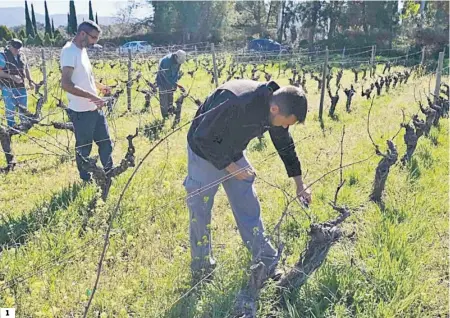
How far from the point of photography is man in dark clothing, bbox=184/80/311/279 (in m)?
2.33

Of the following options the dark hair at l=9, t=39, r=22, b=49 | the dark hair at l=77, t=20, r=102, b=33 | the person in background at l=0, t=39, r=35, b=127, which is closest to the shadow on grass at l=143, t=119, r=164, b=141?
the person in background at l=0, t=39, r=35, b=127

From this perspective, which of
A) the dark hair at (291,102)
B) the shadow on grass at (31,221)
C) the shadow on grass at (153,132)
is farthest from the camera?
the shadow on grass at (153,132)

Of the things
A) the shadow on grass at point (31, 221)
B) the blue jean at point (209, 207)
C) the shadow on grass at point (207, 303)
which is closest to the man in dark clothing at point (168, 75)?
the shadow on grass at point (31, 221)

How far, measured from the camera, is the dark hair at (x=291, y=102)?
7.44ft

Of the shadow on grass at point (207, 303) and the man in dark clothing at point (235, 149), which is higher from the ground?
the man in dark clothing at point (235, 149)

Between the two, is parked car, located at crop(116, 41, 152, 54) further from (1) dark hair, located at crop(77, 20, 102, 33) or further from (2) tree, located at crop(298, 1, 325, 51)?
(2) tree, located at crop(298, 1, 325, 51)

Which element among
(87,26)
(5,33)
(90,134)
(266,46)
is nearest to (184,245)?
(90,134)

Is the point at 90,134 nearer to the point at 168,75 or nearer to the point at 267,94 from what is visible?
the point at 267,94

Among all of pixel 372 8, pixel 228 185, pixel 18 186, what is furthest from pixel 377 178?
pixel 372 8

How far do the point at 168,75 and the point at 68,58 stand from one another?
15.7ft

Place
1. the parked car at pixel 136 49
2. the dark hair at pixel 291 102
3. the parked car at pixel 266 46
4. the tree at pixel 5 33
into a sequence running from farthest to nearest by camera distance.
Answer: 1. the parked car at pixel 266 46
2. the tree at pixel 5 33
3. the parked car at pixel 136 49
4. the dark hair at pixel 291 102

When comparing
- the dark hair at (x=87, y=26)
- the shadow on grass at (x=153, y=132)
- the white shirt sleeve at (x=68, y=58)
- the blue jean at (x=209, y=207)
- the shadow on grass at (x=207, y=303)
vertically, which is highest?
the dark hair at (x=87, y=26)

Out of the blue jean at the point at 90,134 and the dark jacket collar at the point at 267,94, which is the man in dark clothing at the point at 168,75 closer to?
the blue jean at the point at 90,134

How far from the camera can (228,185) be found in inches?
109
